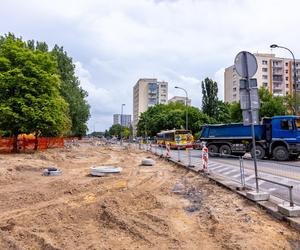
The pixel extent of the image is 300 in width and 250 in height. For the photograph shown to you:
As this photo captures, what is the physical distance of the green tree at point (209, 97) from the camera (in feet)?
215

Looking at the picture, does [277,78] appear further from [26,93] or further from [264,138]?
[26,93]

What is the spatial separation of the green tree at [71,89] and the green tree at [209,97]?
77.4ft

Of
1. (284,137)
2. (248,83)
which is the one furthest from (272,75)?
(248,83)

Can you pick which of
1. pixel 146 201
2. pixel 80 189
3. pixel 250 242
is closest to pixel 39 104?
pixel 80 189

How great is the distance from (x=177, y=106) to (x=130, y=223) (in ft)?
277

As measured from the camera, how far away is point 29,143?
35.6 m

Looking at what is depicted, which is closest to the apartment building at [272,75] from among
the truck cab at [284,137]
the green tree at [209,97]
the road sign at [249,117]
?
the green tree at [209,97]

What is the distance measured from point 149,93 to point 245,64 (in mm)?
148595

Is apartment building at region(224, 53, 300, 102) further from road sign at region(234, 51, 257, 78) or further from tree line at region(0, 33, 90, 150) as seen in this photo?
road sign at region(234, 51, 257, 78)

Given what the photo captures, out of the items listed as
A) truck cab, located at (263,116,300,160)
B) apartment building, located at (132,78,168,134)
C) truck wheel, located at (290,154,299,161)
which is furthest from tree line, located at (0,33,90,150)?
apartment building, located at (132,78,168,134)

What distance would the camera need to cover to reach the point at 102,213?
7.26 m

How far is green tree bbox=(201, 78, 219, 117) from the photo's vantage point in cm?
6556

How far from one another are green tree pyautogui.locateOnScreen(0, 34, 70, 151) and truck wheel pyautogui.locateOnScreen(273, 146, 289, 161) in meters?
18.2

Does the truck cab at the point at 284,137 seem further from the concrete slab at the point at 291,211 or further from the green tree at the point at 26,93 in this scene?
the green tree at the point at 26,93
